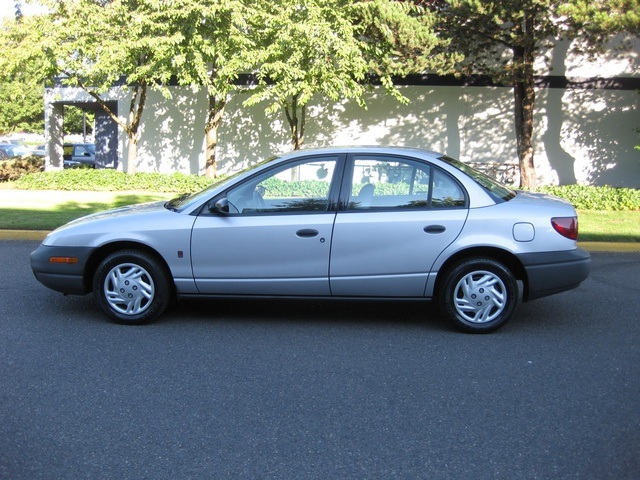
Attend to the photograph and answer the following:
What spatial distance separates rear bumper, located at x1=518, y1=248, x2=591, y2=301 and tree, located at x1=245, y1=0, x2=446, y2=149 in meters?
9.70

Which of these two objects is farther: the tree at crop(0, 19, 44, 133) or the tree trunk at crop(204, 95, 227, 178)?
the tree at crop(0, 19, 44, 133)

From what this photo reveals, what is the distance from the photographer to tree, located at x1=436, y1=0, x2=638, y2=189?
14.0 m

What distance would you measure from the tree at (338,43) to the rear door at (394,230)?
30.8 ft

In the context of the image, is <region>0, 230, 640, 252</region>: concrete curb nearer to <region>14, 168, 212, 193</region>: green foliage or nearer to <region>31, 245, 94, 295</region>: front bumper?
<region>31, 245, 94, 295</region>: front bumper

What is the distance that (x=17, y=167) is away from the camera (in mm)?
22500

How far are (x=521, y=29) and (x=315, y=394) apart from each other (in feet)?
43.7

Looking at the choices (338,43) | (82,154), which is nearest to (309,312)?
(338,43)

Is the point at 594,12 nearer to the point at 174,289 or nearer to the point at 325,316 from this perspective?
the point at 325,316

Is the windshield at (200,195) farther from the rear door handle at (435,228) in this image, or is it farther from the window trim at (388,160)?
the rear door handle at (435,228)

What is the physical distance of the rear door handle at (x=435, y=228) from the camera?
21.6 ft

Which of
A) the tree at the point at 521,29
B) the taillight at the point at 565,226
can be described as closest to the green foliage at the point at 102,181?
the tree at the point at 521,29

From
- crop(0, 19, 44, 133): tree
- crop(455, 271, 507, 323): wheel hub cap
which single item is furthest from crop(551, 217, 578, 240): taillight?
crop(0, 19, 44, 133): tree

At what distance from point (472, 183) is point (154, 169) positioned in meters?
17.5

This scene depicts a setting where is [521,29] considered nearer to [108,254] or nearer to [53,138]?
[108,254]
